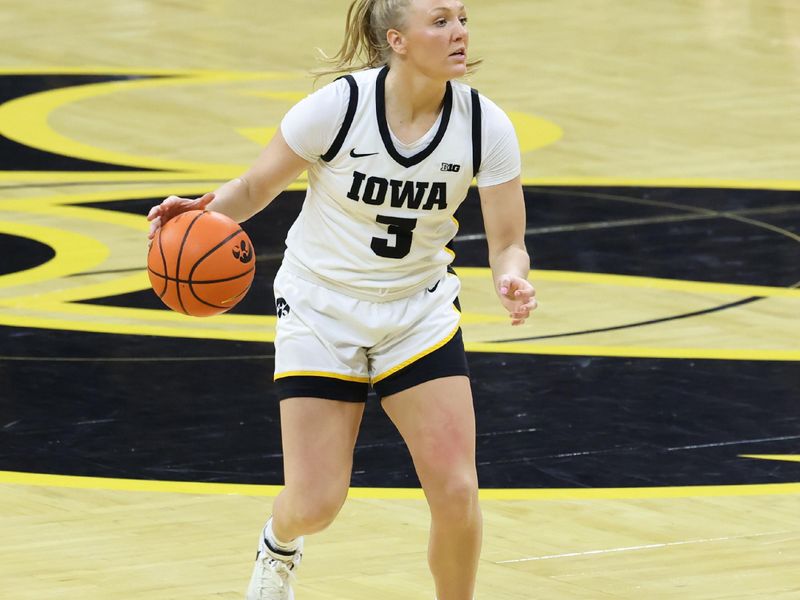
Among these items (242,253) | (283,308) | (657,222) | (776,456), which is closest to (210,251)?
(242,253)

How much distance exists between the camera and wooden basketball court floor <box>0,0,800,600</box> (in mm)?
6352

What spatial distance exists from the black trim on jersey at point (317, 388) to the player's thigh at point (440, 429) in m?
0.13

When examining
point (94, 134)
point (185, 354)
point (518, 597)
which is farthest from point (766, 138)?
point (518, 597)

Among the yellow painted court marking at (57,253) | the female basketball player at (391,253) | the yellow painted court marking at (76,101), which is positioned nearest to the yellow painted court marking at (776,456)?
the female basketball player at (391,253)

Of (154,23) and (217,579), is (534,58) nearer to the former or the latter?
(154,23)

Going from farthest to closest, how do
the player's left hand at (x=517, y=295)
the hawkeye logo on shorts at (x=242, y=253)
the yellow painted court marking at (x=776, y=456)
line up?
the yellow painted court marking at (x=776, y=456)
the hawkeye logo on shorts at (x=242, y=253)
the player's left hand at (x=517, y=295)

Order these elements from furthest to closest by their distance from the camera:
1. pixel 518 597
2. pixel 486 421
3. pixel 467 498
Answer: pixel 486 421, pixel 518 597, pixel 467 498

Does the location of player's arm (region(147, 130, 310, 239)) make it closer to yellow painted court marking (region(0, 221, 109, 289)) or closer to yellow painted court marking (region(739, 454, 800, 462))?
yellow painted court marking (region(739, 454, 800, 462))

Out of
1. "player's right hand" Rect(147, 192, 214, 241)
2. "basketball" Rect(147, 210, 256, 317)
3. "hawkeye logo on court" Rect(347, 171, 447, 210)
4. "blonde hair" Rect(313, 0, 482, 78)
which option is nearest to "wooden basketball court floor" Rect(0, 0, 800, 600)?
"basketball" Rect(147, 210, 256, 317)

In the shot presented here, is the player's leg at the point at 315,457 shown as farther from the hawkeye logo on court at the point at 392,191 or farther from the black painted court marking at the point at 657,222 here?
the black painted court marking at the point at 657,222

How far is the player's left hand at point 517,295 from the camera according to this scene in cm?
510

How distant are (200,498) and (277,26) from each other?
1162cm

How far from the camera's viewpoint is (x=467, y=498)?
5.19 meters

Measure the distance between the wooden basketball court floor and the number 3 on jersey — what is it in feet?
3.90
